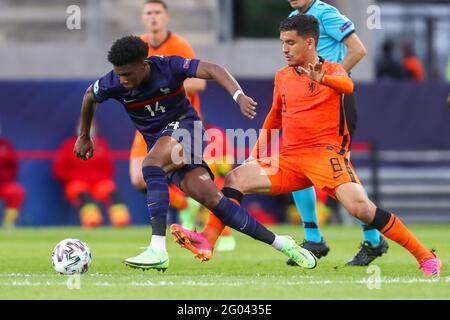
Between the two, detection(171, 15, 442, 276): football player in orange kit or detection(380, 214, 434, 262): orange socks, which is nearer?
detection(380, 214, 434, 262): orange socks

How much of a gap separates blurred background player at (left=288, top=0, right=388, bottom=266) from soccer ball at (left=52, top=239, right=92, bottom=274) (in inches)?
75.0

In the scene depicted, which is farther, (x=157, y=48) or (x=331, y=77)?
(x=157, y=48)

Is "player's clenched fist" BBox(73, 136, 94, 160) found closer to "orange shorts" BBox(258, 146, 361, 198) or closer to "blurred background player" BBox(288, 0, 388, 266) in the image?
"orange shorts" BBox(258, 146, 361, 198)

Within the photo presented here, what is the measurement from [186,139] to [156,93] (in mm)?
402

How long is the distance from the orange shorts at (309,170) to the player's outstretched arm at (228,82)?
692 mm

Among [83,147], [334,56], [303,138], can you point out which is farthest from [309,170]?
[83,147]

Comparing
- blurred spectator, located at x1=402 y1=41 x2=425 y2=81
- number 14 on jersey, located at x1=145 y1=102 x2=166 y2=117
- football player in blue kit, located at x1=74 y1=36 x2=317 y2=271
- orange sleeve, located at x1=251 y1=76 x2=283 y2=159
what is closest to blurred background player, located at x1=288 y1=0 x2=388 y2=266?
orange sleeve, located at x1=251 y1=76 x2=283 y2=159

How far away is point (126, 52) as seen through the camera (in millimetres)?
8305

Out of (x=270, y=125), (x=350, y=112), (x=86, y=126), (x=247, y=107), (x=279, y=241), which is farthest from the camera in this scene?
(x=350, y=112)

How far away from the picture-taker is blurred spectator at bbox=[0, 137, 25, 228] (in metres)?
16.8

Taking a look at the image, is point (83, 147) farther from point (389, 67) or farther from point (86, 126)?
point (389, 67)

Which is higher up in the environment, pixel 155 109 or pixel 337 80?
pixel 337 80

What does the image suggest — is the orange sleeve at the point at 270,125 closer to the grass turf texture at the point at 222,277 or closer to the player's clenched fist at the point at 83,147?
the grass turf texture at the point at 222,277

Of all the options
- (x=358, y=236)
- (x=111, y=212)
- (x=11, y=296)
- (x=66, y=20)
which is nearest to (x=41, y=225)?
(x=111, y=212)
